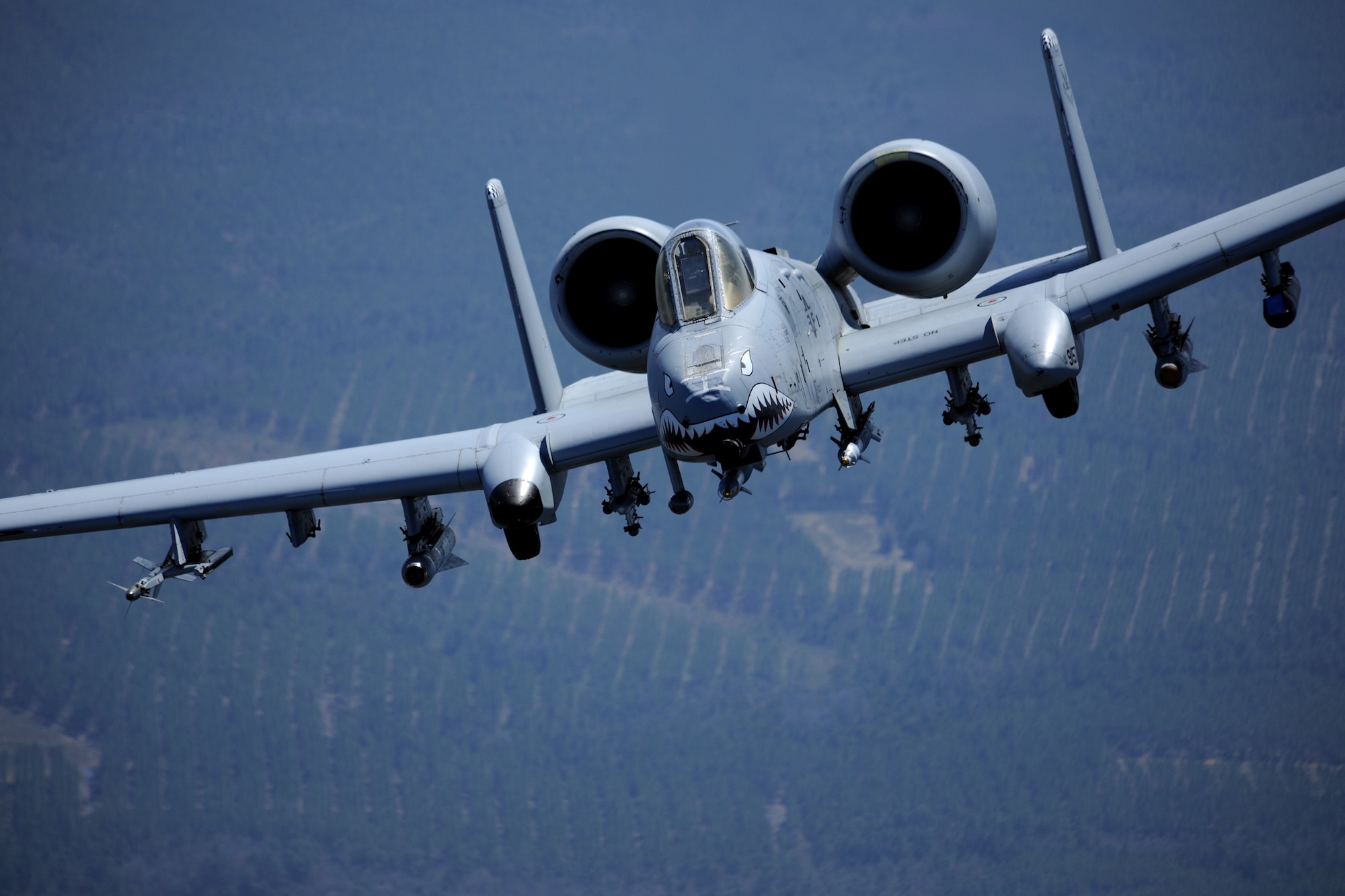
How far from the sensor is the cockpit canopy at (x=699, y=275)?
2334 centimetres

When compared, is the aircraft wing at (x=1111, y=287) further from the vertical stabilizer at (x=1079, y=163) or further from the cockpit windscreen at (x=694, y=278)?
the cockpit windscreen at (x=694, y=278)

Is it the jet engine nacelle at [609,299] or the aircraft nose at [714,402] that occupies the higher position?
the jet engine nacelle at [609,299]

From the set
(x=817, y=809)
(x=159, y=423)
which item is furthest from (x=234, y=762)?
(x=159, y=423)

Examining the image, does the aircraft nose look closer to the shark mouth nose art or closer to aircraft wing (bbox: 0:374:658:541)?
the shark mouth nose art

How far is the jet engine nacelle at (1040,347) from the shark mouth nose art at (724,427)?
4.64 meters

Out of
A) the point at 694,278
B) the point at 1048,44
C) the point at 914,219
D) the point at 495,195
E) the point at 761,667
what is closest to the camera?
the point at 694,278

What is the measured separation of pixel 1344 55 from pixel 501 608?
127210 mm

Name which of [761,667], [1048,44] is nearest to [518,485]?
[1048,44]

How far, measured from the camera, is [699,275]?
77.3ft

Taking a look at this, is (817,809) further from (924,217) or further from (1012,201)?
(924,217)

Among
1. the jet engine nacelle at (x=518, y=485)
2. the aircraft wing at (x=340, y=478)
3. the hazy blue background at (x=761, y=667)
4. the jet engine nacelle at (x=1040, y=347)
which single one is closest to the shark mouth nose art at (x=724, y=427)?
the aircraft wing at (x=340, y=478)

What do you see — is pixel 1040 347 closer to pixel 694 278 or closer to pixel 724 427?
pixel 694 278

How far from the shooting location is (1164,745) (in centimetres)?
12975

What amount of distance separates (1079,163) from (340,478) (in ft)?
51.7
